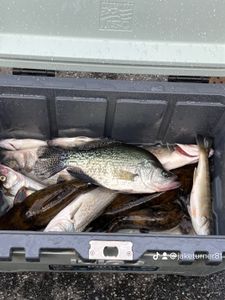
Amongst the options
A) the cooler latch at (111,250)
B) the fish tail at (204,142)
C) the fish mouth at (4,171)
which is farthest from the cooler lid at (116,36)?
the cooler latch at (111,250)

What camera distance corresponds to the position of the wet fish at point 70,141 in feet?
5.79

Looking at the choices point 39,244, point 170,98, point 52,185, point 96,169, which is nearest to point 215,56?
point 170,98

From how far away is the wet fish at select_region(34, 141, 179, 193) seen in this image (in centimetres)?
167

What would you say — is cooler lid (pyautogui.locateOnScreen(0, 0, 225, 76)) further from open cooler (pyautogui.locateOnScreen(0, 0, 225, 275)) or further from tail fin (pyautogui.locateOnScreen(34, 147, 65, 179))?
tail fin (pyautogui.locateOnScreen(34, 147, 65, 179))

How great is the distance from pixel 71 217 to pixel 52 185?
15 cm

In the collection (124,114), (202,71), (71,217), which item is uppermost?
(202,71)

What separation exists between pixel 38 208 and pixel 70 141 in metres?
0.28

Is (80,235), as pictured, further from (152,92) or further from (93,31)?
(93,31)

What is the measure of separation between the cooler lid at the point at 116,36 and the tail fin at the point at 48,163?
0.28 metres

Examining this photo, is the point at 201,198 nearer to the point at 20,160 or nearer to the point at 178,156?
the point at 178,156

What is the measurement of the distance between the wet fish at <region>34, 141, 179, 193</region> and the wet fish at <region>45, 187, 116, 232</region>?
0.03 metres

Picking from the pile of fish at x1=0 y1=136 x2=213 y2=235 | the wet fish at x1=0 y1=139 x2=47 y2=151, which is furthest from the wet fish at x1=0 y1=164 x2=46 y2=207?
the wet fish at x1=0 y1=139 x2=47 y2=151

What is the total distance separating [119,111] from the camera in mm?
1701

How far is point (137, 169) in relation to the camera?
1.69m
